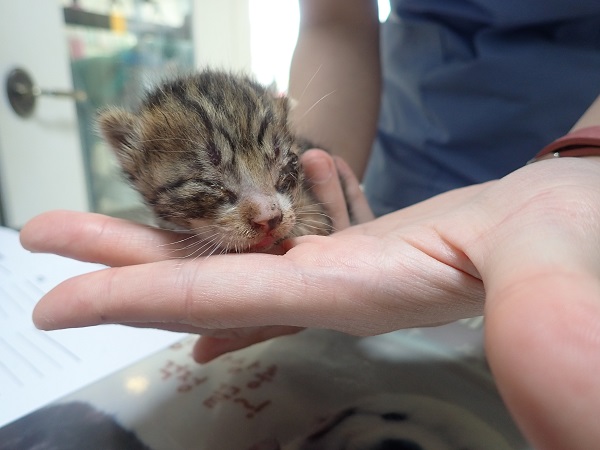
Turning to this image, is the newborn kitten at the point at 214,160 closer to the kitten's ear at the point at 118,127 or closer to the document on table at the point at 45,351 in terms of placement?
the kitten's ear at the point at 118,127

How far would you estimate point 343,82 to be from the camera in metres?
1.64

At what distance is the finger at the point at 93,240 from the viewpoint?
0.85 meters

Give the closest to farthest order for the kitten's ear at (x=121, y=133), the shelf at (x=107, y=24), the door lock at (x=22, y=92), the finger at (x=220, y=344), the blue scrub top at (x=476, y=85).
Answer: the finger at (x=220, y=344)
the kitten's ear at (x=121, y=133)
the blue scrub top at (x=476, y=85)
the door lock at (x=22, y=92)
the shelf at (x=107, y=24)

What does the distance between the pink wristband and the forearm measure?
870 millimetres

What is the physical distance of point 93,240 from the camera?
2.81ft

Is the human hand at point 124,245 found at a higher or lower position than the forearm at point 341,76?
lower

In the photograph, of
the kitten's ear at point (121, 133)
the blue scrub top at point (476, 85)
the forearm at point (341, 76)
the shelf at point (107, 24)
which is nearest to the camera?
the kitten's ear at point (121, 133)

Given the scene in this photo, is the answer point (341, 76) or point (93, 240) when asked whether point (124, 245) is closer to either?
point (93, 240)

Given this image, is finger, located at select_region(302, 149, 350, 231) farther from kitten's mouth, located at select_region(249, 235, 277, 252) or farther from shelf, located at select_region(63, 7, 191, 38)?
shelf, located at select_region(63, 7, 191, 38)

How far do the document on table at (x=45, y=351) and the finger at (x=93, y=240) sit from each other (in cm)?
25

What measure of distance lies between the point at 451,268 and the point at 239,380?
0.51 metres

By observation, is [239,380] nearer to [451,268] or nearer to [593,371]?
[451,268]

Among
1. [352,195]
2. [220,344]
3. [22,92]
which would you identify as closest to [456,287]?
[220,344]

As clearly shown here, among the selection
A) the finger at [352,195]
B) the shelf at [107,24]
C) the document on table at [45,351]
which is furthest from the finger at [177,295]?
the shelf at [107,24]
